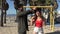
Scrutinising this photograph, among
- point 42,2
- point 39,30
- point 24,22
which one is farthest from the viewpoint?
point 42,2

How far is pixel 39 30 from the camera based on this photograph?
947 cm

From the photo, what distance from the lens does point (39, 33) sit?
9.48m

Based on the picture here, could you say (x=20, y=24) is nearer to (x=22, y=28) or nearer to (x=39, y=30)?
(x=22, y=28)

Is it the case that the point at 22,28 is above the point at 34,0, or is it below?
below

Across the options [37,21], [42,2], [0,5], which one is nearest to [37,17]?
[37,21]

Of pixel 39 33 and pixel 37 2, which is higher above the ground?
pixel 37 2

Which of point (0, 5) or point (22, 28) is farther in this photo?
point (0, 5)

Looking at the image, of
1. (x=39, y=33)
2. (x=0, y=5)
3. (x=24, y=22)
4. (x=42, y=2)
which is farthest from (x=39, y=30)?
A: (x=0, y=5)

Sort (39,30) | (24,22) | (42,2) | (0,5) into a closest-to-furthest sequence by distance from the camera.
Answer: (39,30)
(24,22)
(42,2)
(0,5)

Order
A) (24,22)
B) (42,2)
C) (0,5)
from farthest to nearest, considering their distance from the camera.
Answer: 1. (0,5)
2. (42,2)
3. (24,22)

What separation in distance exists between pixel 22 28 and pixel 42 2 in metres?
13.0

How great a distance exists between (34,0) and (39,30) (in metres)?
14.7

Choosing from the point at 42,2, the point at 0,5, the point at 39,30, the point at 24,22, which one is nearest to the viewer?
the point at 39,30

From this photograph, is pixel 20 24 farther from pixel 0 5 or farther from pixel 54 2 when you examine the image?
pixel 0 5
